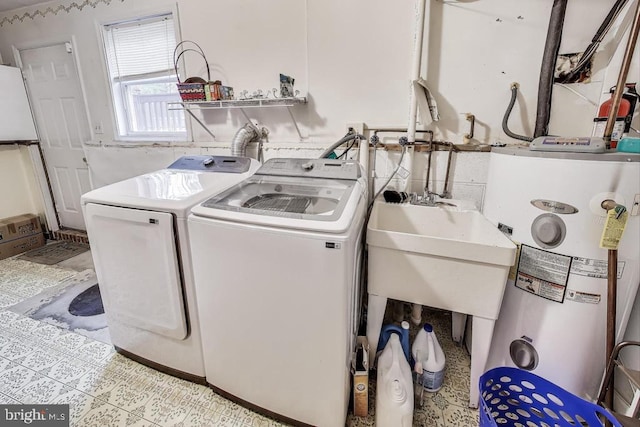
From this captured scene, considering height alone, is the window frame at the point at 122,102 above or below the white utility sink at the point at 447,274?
above

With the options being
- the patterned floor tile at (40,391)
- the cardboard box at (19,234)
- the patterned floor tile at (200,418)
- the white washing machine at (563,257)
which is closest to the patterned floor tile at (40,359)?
the patterned floor tile at (40,391)

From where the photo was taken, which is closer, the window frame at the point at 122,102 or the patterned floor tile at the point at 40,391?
the patterned floor tile at the point at 40,391

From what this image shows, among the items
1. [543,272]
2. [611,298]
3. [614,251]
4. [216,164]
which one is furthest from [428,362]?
[216,164]

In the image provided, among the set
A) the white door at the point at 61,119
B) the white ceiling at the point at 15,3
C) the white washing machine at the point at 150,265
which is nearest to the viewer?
the white washing machine at the point at 150,265

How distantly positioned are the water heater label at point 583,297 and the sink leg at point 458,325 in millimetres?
649

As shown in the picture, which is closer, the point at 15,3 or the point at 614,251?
the point at 614,251

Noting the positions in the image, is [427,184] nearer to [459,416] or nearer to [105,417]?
[459,416]

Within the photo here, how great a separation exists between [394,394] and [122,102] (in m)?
3.26

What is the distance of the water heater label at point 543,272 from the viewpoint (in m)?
1.14

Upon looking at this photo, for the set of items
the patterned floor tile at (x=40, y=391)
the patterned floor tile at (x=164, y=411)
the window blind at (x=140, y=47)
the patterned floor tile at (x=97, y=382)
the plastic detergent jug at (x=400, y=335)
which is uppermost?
the window blind at (x=140, y=47)

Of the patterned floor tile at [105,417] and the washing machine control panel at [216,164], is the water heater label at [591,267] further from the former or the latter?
the patterned floor tile at [105,417]

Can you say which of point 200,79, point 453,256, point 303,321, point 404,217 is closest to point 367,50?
point 404,217

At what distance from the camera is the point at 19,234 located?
9.57 feet

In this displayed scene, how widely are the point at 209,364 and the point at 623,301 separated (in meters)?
1.84
